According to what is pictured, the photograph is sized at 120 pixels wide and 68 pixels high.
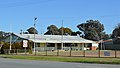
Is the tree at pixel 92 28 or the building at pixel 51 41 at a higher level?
the tree at pixel 92 28

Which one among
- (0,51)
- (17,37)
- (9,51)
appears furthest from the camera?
(17,37)

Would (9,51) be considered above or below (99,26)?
below

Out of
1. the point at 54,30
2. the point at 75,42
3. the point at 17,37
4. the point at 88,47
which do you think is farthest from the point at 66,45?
the point at 54,30

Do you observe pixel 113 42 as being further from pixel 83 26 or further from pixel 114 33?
pixel 83 26

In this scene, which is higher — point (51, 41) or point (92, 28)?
point (92, 28)

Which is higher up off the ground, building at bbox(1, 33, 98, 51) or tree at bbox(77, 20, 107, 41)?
tree at bbox(77, 20, 107, 41)

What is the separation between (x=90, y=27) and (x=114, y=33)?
48.4 ft

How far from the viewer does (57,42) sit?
8650cm

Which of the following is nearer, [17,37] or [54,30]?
[17,37]

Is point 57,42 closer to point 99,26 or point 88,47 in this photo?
point 88,47

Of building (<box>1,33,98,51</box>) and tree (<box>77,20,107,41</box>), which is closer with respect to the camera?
building (<box>1,33,98,51</box>)

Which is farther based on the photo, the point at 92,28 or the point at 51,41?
the point at 92,28

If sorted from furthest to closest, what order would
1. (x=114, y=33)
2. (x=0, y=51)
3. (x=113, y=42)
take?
(x=114, y=33)
(x=113, y=42)
(x=0, y=51)

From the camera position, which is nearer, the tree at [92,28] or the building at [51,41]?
the building at [51,41]
